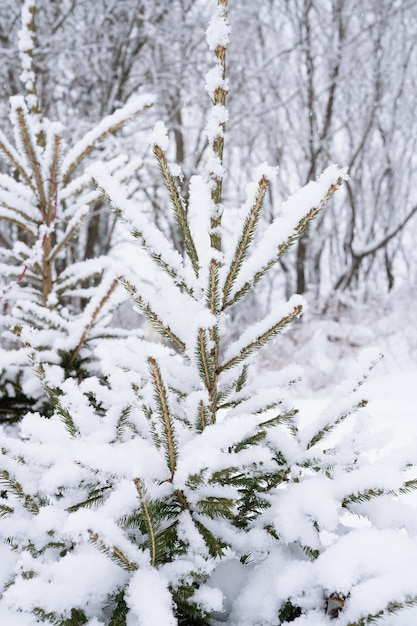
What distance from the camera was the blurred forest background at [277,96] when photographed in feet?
25.4

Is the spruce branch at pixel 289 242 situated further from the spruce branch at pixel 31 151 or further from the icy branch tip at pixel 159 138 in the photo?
the spruce branch at pixel 31 151

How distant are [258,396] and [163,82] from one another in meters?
8.47

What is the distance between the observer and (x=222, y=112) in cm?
111

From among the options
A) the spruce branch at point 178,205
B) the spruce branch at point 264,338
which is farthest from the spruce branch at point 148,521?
the spruce branch at point 178,205

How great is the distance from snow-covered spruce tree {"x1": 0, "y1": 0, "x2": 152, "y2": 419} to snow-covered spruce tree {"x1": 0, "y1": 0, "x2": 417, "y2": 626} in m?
0.75

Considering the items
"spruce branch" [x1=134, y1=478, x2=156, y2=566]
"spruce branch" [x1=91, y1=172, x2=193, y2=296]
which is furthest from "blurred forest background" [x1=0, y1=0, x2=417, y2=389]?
"spruce branch" [x1=134, y1=478, x2=156, y2=566]

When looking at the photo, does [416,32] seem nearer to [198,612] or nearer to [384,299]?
[384,299]

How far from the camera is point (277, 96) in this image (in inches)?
416

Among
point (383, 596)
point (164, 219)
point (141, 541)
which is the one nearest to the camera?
point (383, 596)

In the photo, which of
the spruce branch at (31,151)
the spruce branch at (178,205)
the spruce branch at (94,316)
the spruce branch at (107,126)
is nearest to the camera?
the spruce branch at (178,205)

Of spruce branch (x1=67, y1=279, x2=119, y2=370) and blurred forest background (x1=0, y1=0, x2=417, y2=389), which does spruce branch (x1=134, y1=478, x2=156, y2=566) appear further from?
blurred forest background (x1=0, y1=0, x2=417, y2=389)

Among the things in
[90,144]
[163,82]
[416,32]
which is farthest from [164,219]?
[90,144]

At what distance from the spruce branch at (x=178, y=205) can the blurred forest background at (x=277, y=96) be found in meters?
5.74

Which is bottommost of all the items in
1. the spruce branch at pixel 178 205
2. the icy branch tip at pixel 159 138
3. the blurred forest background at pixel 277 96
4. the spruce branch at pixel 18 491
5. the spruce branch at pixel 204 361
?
the spruce branch at pixel 18 491
